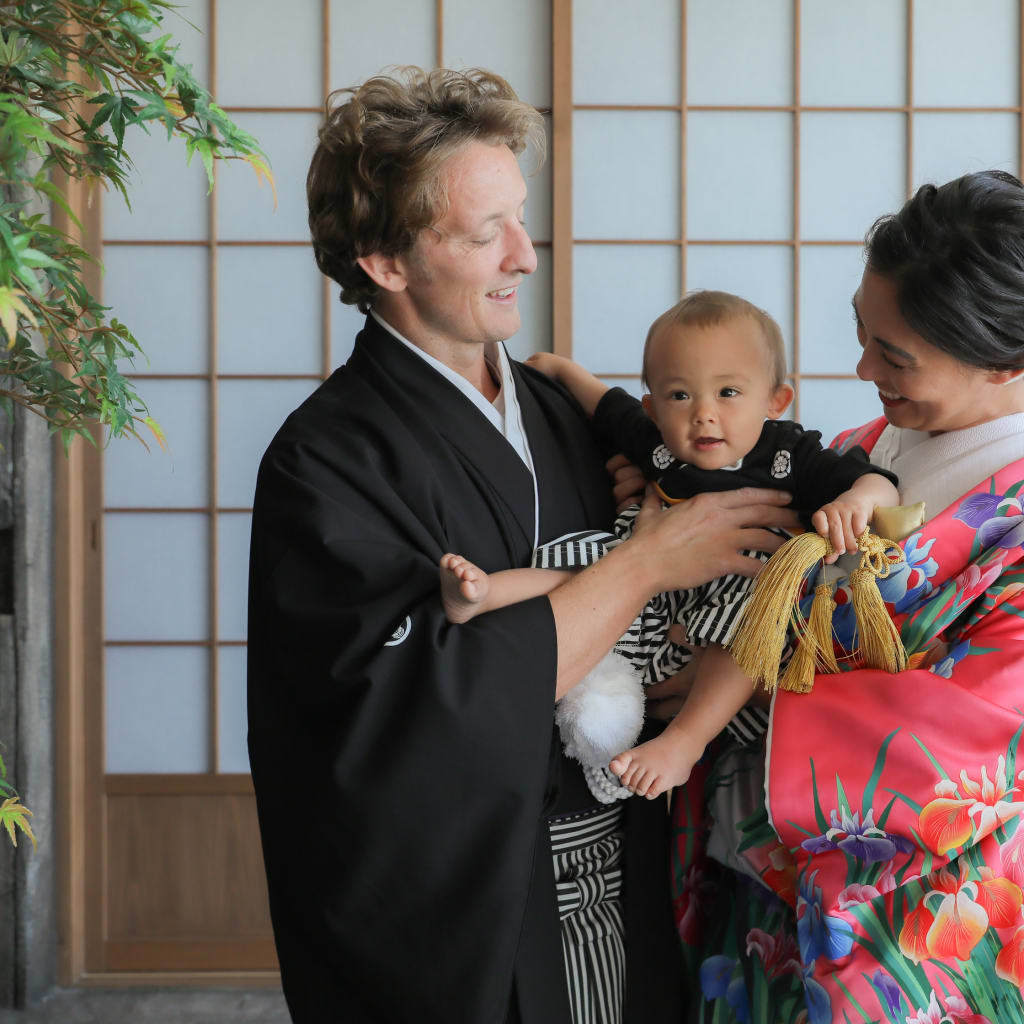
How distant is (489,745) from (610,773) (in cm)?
25

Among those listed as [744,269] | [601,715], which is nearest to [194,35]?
[744,269]

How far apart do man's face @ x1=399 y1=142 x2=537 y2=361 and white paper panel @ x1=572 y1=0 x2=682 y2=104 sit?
1585 mm

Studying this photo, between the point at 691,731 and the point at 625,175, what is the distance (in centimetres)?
199

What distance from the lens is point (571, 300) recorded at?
9.39 feet

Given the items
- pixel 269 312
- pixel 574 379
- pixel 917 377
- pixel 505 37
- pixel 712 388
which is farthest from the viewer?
pixel 269 312

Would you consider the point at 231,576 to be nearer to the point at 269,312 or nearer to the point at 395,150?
the point at 269,312

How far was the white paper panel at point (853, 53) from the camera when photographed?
2.84 meters

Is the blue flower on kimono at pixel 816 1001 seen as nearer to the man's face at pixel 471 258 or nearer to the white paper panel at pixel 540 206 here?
the man's face at pixel 471 258

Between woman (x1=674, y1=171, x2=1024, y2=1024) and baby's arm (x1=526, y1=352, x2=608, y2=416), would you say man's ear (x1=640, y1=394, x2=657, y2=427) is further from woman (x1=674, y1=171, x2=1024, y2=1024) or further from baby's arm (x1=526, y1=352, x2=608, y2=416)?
woman (x1=674, y1=171, x2=1024, y2=1024)

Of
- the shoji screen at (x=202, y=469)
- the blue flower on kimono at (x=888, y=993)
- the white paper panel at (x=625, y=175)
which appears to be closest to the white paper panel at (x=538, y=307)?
the shoji screen at (x=202, y=469)

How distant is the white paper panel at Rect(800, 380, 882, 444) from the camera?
9.68ft

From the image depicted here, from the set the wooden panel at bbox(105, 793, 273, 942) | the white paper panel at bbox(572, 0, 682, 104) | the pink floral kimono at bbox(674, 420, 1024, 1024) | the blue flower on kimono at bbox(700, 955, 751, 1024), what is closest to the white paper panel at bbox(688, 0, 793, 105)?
the white paper panel at bbox(572, 0, 682, 104)

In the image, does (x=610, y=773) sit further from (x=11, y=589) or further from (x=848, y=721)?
(x=11, y=589)

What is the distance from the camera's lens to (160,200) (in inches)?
114
